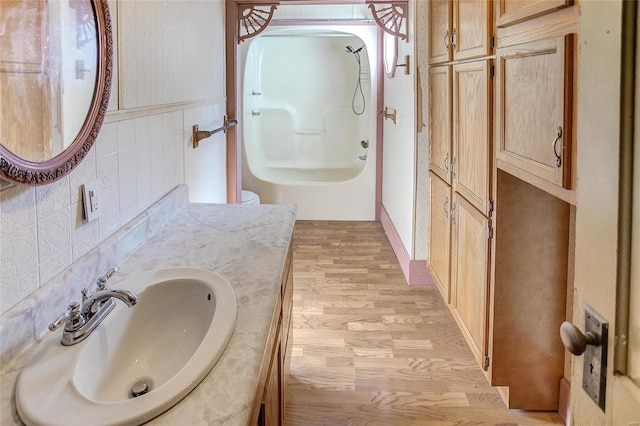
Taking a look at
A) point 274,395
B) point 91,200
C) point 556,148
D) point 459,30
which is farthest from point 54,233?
point 459,30

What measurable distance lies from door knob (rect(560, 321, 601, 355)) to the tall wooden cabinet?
26.0 inches

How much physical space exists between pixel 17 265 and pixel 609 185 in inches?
38.9

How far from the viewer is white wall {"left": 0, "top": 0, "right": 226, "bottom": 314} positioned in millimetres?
1021

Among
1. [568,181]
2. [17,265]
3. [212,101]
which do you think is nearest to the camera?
[17,265]

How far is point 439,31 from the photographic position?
2.67 meters

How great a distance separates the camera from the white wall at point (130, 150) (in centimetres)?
102

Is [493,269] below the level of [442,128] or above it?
below

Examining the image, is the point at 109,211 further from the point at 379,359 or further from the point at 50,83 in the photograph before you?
the point at 379,359

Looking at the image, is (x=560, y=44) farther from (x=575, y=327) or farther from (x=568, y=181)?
(x=575, y=327)

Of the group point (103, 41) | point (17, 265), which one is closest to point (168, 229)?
point (103, 41)

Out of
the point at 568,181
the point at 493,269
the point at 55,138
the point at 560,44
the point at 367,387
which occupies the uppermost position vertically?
the point at 560,44

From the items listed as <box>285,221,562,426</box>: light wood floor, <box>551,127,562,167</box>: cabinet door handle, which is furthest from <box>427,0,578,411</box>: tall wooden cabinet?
<box>285,221,562,426</box>: light wood floor

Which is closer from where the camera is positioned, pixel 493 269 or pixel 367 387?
pixel 493 269

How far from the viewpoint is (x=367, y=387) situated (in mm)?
2211
